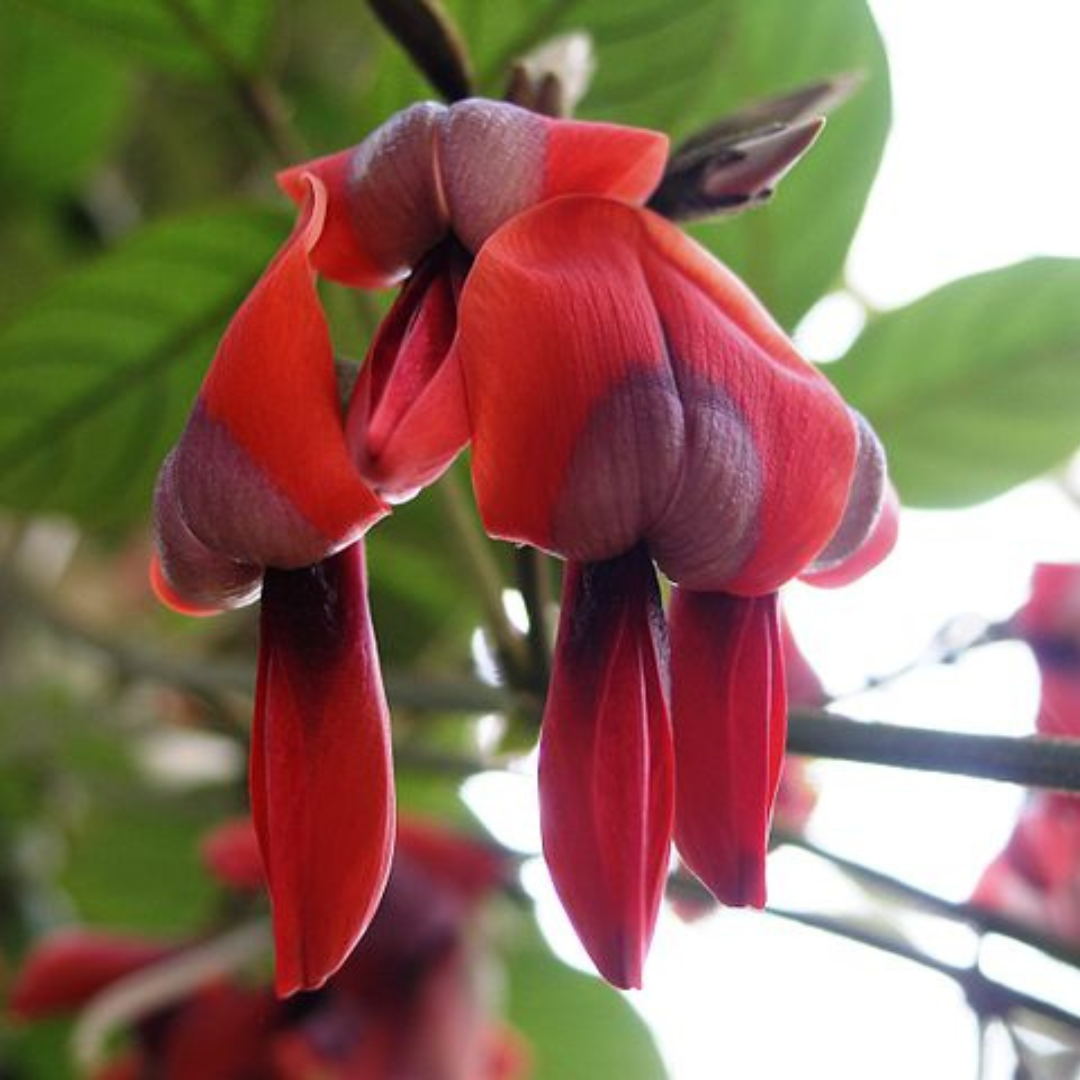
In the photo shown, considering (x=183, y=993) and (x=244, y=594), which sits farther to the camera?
(x=183, y=993)

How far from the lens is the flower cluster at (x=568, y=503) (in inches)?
10.6

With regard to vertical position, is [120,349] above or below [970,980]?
above

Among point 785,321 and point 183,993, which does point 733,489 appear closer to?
point 785,321

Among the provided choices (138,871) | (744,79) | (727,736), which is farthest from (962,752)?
(138,871)

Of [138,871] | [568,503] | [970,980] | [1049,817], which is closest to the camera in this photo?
[568,503]

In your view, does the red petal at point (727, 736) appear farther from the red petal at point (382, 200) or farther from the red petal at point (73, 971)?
the red petal at point (73, 971)

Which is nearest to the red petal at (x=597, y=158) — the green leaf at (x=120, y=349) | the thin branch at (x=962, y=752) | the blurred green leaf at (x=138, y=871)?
the thin branch at (x=962, y=752)

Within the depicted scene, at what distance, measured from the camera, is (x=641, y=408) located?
270mm

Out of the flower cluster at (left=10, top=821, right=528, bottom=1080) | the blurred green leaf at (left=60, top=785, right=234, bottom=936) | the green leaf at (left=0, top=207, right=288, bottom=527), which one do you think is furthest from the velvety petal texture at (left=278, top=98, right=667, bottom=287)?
the blurred green leaf at (left=60, top=785, right=234, bottom=936)

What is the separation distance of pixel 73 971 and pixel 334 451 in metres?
0.46

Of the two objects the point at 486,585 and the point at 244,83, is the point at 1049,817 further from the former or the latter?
the point at 244,83

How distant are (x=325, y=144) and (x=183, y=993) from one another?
0.40 metres

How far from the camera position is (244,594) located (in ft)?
1.01

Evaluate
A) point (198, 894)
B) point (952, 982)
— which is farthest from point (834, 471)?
point (198, 894)
